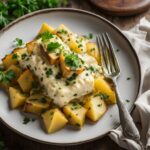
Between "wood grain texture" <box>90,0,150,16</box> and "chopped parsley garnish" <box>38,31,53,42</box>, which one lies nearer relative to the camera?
"chopped parsley garnish" <box>38,31,53,42</box>

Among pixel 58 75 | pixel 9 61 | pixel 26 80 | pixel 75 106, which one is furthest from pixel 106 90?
pixel 9 61

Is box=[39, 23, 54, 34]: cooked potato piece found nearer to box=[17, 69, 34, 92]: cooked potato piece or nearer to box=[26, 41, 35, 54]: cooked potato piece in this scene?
box=[26, 41, 35, 54]: cooked potato piece

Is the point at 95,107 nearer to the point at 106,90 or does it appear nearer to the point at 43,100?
the point at 106,90

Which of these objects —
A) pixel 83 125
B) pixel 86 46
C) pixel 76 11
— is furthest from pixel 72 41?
pixel 83 125

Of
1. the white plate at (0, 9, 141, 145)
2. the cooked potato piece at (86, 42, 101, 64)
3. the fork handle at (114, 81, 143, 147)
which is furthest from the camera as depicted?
the cooked potato piece at (86, 42, 101, 64)

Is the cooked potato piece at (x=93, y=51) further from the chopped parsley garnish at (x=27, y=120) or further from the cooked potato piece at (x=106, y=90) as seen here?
the chopped parsley garnish at (x=27, y=120)

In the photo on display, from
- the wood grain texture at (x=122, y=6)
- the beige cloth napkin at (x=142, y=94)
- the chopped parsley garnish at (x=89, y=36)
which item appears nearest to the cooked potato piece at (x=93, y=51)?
the chopped parsley garnish at (x=89, y=36)

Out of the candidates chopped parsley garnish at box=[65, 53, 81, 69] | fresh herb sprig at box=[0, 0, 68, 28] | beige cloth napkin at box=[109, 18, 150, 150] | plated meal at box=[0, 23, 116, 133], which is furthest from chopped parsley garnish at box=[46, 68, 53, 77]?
fresh herb sprig at box=[0, 0, 68, 28]

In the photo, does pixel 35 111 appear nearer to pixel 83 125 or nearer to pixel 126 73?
pixel 83 125
